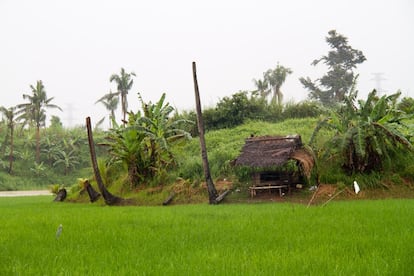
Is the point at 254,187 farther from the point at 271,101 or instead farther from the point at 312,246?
the point at 271,101

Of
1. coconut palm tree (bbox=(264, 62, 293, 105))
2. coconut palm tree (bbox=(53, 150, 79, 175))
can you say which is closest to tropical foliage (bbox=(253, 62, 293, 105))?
coconut palm tree (bbox=(264, 62, 293, 105))

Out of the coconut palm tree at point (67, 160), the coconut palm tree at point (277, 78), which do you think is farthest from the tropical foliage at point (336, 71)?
the coconut palm tree at point (67, 160)

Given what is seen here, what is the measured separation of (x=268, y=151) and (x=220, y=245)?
8.78 meters

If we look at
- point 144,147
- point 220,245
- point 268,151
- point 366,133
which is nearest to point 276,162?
point 268,151

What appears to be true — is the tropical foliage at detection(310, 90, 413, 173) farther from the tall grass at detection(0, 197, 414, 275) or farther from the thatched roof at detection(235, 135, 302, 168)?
the tall grass at detection(0, 197, 414, 275)

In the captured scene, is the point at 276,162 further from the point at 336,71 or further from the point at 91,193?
the point at 336,71

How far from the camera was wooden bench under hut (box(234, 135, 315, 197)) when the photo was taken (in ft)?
44.3

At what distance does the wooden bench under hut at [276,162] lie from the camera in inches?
531

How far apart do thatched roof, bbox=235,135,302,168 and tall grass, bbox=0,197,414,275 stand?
16.1ft

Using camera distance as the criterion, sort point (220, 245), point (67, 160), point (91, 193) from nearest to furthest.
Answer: point (220, 245), point (91, 193), point (67, 160)

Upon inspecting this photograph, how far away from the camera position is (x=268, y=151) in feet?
46.1

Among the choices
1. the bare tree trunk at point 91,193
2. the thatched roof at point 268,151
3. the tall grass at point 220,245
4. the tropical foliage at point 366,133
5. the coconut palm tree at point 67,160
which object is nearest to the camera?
the tall grass at point 220,245

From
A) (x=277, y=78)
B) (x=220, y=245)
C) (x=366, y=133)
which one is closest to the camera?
(x=220, y=245)

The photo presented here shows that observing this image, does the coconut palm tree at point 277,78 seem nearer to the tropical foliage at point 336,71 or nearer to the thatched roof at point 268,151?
the tropical foliage at point 336,71
